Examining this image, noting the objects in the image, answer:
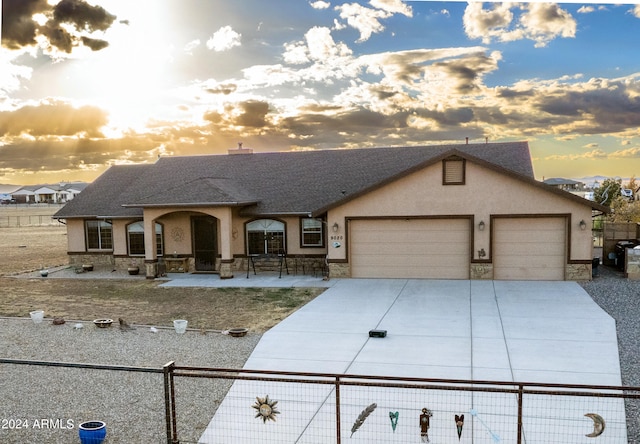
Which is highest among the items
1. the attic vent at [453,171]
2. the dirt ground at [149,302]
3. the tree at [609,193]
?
the attic vent at [453,171]

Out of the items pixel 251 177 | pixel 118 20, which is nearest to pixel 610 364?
pixel 118 20

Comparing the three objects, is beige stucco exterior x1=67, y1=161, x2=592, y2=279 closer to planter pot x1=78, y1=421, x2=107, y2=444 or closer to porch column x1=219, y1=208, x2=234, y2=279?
porch column x1=219, y1=208, x2=234, y2=279

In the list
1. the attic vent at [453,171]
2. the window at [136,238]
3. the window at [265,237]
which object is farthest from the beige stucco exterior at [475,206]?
the window at [136,238]

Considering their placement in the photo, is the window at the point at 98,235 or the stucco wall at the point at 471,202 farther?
the window at the point at 98,235

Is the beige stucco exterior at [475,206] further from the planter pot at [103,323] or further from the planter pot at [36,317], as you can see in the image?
the planter pot at [36,317]

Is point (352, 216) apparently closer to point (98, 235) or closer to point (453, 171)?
point (453, 171)

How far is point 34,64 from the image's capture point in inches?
432

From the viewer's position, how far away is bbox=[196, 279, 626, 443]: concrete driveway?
738cm

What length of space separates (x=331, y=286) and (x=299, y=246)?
3.65 metres

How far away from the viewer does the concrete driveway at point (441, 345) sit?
24.2 ft

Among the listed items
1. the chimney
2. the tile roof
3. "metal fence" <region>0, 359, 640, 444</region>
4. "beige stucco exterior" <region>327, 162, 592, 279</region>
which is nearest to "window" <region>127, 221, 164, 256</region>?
the tile roof

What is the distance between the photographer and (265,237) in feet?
69.0

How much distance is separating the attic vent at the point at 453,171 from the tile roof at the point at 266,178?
2.05 metres

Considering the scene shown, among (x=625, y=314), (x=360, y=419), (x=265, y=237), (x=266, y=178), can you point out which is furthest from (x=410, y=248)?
(x=360, y=419)
